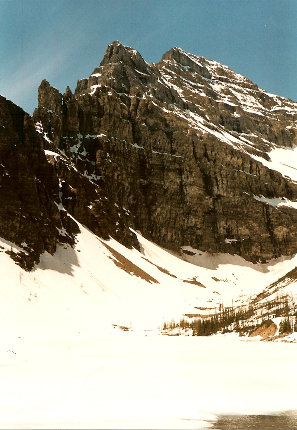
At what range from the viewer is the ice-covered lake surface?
22.1 ft

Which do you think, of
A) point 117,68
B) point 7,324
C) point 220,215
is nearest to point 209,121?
point 117,68

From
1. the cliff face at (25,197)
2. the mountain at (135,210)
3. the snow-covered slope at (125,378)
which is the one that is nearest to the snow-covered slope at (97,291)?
the mountain at (135,210)

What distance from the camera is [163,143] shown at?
132m

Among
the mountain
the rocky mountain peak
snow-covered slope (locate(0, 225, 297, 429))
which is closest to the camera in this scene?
snow-covered slope (locate(0, 225, 297, 429))

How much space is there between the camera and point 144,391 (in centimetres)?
907

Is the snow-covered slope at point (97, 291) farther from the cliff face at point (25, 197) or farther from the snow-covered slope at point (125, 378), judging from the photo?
the cliff face at point (25, 197)

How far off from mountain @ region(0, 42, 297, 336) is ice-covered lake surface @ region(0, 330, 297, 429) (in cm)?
1126

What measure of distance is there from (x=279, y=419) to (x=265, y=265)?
128 metres

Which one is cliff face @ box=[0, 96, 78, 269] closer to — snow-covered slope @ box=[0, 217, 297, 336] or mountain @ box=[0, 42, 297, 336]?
mountain @ box=[0, 42, 297, 336]

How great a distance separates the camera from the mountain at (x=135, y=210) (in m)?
49.4

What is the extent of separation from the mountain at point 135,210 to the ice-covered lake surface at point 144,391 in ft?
36.9

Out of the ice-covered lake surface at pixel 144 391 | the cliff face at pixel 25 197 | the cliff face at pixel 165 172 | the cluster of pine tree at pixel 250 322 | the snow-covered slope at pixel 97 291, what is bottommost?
the ice-covered lake surface at pixel 144 391

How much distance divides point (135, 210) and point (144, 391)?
11063 centimetres

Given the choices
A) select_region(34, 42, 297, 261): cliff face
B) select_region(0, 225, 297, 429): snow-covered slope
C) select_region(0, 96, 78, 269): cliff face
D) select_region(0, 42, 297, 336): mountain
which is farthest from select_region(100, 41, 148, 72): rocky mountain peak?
select_region(0, 225, 297, 429): snow-covered slope
